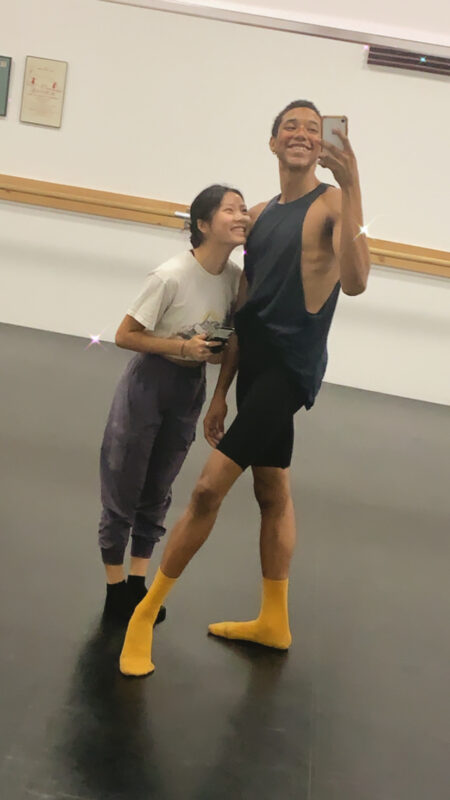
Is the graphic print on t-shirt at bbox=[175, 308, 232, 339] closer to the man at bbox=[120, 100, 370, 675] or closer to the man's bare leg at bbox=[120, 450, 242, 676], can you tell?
the man at bbox=[120, 100, 370, 675]

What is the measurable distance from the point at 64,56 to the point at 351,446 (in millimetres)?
2884

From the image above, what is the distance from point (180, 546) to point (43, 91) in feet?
12.7

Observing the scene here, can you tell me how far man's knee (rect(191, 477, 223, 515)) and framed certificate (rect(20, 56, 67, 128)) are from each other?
374 cm

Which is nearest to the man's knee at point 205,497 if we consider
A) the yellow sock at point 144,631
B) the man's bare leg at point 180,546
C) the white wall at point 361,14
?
the man's bare leg at point 180,546

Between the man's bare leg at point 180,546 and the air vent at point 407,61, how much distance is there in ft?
12.0

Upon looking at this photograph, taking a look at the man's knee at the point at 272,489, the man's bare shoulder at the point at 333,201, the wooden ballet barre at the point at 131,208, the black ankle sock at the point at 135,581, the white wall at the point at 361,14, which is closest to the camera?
the man's bare shoulder at the point at 333,201

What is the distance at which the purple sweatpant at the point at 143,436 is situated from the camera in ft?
5.38

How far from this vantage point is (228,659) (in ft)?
5.49

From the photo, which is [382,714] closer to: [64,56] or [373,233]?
[373,233]

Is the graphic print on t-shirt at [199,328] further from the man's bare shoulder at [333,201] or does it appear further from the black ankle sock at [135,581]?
the black ankle sock at [135,581]

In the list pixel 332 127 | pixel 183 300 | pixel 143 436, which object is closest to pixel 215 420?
pixel 143 436

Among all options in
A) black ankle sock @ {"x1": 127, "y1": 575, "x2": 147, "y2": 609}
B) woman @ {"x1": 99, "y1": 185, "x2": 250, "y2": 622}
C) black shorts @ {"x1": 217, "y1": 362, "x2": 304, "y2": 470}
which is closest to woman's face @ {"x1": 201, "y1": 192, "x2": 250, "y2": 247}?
woman @ {"x1": 99, "y1": 185, "x2": 250, "y2": 622}

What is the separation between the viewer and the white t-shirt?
1.57 metres

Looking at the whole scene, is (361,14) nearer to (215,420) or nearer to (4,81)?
(4,81)
